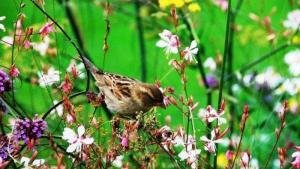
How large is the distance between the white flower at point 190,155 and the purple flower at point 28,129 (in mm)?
347

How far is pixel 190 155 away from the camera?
6.36 ft

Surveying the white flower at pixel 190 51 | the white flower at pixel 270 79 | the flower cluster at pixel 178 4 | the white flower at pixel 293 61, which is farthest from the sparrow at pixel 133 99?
the white flower at pixel 270 79

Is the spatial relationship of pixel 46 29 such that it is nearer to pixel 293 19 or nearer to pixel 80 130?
pixel 80 130

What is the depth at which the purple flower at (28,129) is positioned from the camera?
1828 mm

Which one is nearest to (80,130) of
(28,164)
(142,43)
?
(28,164)

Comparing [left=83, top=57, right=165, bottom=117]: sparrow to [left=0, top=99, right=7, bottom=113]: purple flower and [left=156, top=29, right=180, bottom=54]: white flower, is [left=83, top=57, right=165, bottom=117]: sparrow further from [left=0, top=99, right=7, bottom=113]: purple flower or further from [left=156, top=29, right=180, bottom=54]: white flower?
[left=0, top=99, right=7, bottom=113]: purple flower

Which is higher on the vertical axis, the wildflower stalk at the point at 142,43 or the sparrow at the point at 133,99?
the wildflower stalk at the point at 142,43

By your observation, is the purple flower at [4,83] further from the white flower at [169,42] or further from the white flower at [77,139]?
the white flower at [169,42]

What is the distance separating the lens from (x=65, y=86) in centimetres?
190

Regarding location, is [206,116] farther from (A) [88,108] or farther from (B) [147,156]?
(A) [88,108]

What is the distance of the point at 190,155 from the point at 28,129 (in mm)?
402

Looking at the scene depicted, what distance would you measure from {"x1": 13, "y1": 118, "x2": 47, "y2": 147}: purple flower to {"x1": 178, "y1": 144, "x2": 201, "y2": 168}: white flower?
0.35 metres

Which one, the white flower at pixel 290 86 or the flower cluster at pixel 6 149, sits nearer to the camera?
the flower cluster at pixel 6 149

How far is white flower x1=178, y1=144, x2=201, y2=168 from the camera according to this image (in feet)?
6.32
